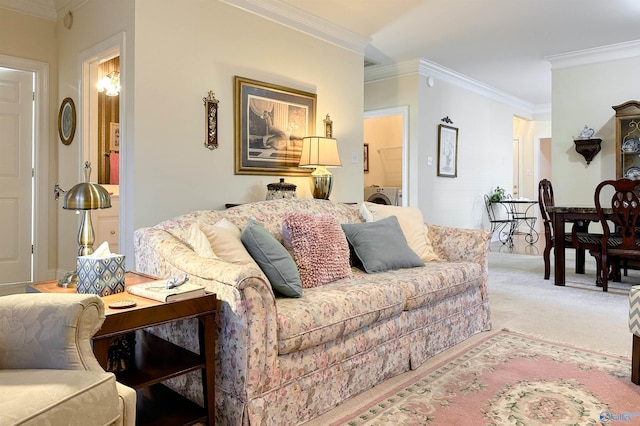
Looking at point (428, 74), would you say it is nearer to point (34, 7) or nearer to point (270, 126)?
point (270, 126)

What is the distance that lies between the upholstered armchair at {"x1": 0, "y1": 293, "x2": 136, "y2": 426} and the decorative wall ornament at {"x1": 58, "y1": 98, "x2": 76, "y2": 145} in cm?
331

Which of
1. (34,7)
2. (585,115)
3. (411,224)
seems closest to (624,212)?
(411,224)

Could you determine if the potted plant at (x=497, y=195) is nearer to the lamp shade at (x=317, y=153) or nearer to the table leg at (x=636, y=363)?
the lamp shade at (x=317, y=153)

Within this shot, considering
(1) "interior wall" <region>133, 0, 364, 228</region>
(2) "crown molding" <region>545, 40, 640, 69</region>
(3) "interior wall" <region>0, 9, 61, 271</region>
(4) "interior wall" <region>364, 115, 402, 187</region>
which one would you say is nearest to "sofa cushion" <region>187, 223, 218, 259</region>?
(1) "interior wall" <region>133, 0, 364, 228</region>

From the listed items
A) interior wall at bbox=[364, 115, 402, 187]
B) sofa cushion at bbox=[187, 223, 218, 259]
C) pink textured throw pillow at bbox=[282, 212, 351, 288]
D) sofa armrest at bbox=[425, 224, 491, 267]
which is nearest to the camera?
sofa cushion at bbox=[187, 223, 218, 259]

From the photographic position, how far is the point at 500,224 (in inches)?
326

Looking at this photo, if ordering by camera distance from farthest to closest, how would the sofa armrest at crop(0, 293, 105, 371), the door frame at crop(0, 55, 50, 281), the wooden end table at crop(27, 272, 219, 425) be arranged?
the door frame at crop(0, 55, 50, 281) → the wooden end table at crop(27, 272, 219, 425) → the sofa armrest at crop(0, 293, 105, 371)

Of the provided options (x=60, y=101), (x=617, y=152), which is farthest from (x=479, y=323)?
(x=60, y=101)

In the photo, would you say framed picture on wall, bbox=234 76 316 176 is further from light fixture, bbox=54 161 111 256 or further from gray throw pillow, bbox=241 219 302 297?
light fixture, bbox=54 161 111 256

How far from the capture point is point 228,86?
3.83 m

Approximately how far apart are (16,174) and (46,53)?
3.95 ft

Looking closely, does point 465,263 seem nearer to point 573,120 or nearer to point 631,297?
point 631,297

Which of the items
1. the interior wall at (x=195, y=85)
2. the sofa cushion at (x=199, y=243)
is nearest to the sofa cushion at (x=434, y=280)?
the sofa cushion at (x=199, y=243)

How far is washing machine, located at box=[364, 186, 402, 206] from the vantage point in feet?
24.1
